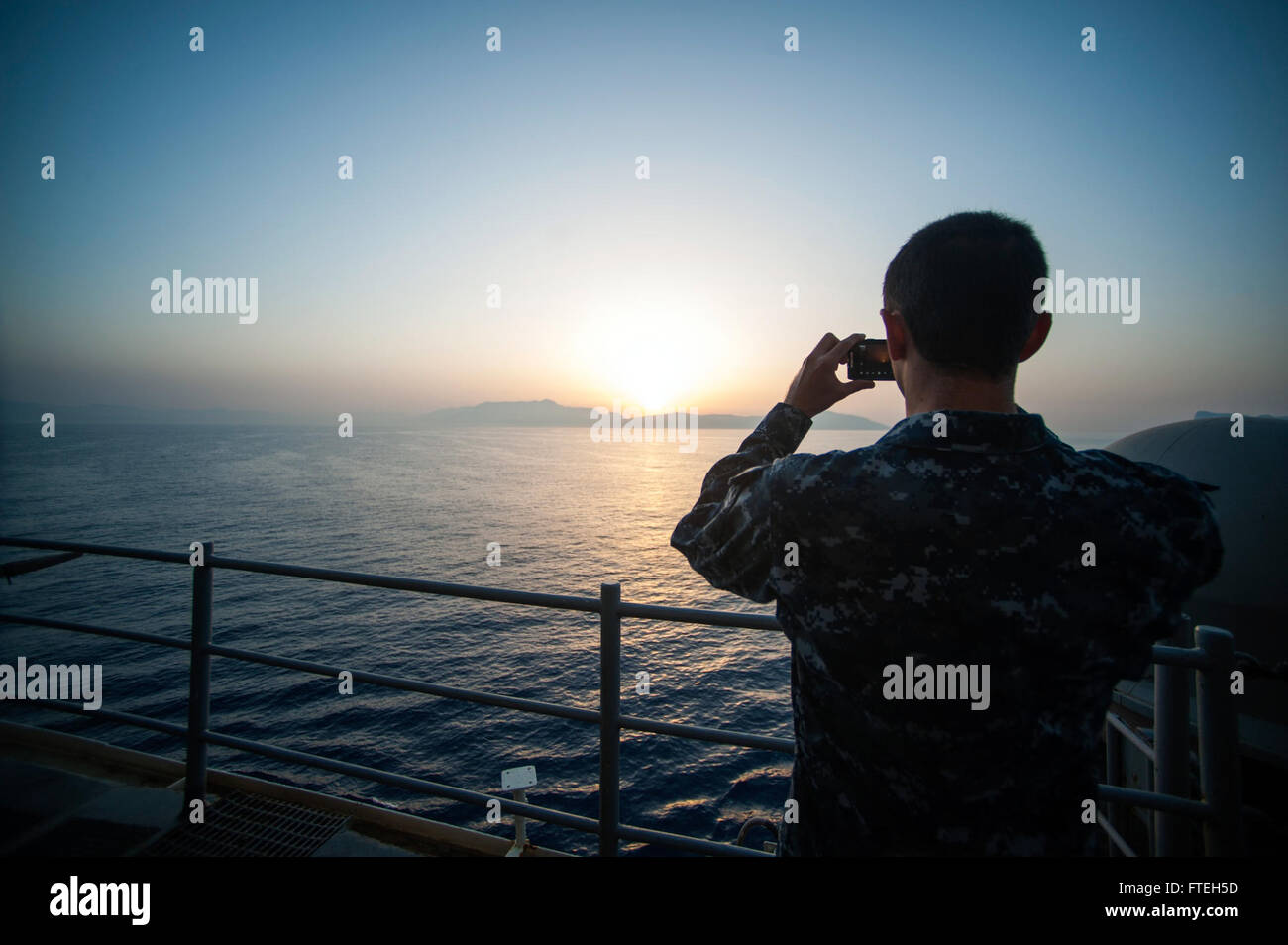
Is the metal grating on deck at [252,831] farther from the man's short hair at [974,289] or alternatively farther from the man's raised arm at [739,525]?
the man's short hair at [974,289]

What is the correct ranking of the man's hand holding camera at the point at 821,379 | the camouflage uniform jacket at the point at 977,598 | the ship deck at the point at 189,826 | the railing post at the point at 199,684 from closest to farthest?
the camouflage uniform jacket at the point at 977,598 → the man's hand holding camera at the point at 821,379 → the ship deck at the point at 189,826 → the railing post at the point at 199,684

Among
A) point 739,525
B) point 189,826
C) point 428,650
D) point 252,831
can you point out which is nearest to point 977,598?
point 739,525

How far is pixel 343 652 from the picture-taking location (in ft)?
104

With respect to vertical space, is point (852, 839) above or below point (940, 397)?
below

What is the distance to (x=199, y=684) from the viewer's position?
13.0ft

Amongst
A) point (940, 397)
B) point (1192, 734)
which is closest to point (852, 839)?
point (940, 397)

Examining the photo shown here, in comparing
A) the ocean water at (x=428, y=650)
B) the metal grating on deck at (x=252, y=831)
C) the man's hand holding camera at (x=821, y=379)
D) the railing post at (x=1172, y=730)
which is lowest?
the ocean water at (x=428, y=650)

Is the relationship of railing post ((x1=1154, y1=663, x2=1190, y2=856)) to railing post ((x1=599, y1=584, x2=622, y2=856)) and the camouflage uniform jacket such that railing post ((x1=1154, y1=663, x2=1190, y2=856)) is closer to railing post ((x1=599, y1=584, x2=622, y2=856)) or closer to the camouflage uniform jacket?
the camouflage uniform jacket

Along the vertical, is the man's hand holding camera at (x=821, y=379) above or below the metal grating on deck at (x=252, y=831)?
above

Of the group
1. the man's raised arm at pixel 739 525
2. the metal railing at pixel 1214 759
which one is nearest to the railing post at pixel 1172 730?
the metal railing at pixel 1214 759

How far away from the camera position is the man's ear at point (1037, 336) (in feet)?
4.99

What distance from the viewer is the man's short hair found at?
4.68ft

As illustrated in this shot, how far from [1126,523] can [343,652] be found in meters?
35.5
